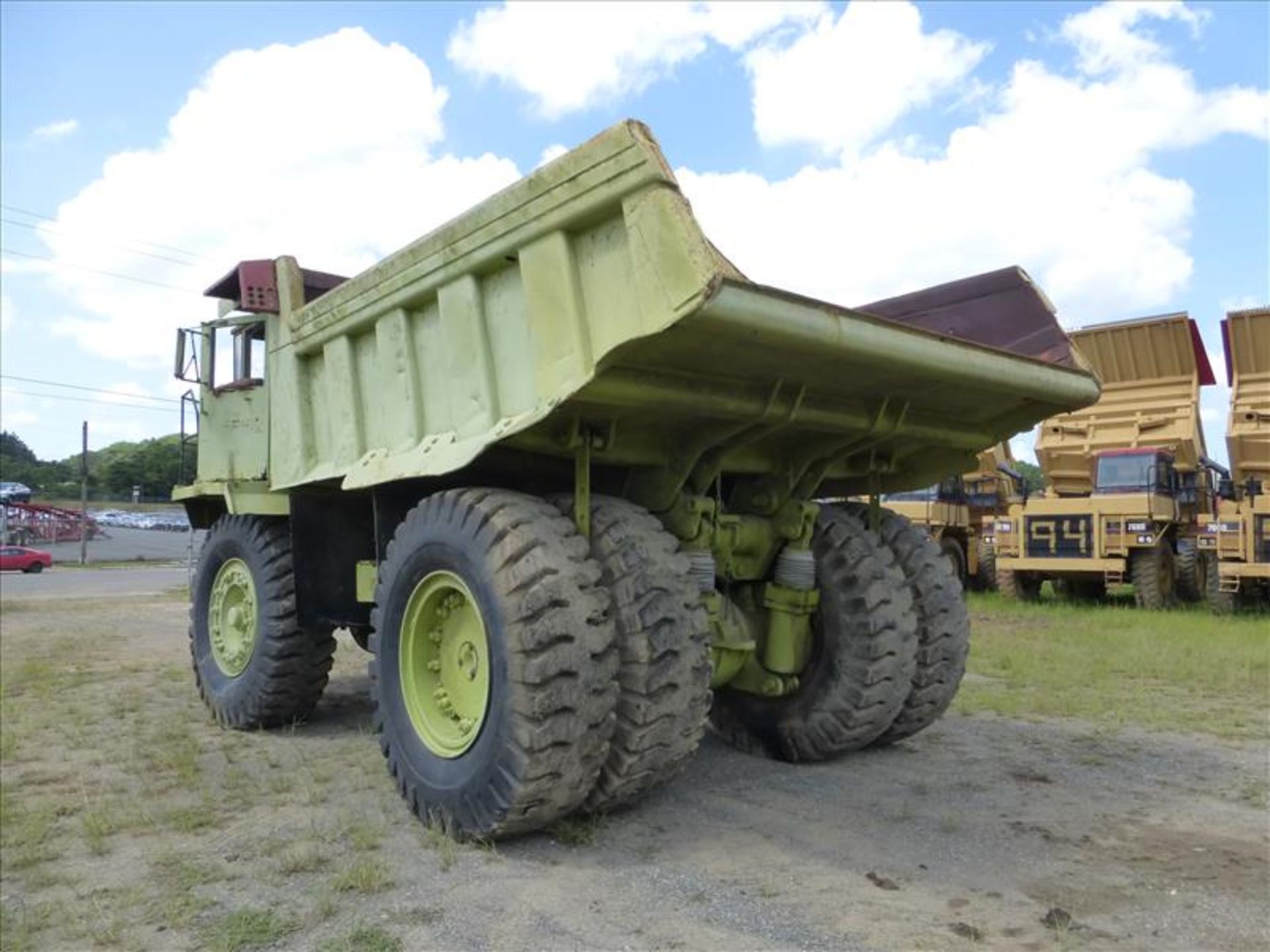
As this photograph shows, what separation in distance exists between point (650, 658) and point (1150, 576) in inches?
536

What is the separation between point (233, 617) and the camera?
663cm

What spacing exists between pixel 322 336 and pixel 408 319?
945 mm

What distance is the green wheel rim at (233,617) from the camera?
6426 mm

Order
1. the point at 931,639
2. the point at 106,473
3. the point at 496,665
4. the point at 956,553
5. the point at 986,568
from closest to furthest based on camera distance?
1. the point at 496,665
2. the point at 931,639
3. the point at 956,553
4. the point at 986,568
5. the point at 106,473

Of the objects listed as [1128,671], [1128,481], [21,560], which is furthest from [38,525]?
[1128,671]

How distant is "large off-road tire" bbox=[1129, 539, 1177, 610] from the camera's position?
15.0 metres

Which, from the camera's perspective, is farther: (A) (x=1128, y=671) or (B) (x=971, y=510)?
(B) (x=971, y=510)

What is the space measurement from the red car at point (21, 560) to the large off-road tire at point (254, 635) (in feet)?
91.9

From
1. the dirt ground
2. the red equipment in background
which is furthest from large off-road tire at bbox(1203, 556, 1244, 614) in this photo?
the red equipment in background

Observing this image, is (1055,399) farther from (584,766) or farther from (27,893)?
(27,893)

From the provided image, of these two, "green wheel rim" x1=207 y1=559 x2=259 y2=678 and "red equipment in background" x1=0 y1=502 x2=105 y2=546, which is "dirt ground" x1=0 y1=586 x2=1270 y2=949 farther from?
"red equipment in background" x1=0 y1=502 x2=105 y2=546

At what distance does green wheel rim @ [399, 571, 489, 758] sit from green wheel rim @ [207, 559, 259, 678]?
7.19 ft

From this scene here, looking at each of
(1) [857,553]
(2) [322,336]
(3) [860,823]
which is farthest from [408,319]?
(3) [860,823]

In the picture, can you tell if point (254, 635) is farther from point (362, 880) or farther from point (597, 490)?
point (362, 880)
